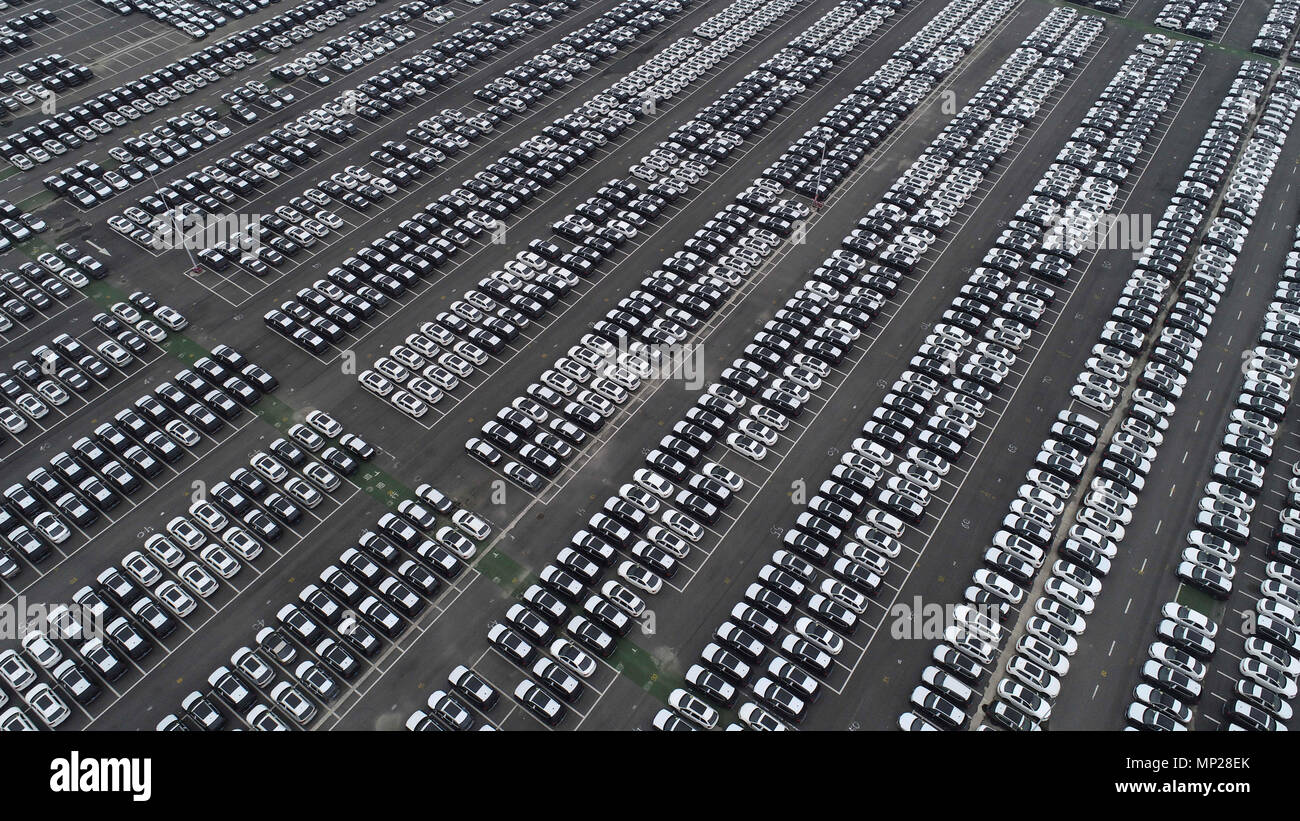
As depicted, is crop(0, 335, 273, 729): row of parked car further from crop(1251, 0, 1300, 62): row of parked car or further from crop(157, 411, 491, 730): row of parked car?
crop(1251, 0, 1300, 62): row of parked car

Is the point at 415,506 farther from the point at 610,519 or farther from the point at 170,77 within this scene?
the point at 170,77

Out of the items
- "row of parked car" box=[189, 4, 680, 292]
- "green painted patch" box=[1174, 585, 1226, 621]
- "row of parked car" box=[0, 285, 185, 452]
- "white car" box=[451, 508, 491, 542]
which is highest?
"row of parked car" box=[189, 4, 680, 292]

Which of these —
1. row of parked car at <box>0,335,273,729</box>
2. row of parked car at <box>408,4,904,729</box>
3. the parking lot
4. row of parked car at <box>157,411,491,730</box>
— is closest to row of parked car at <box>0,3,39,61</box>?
the parking lot

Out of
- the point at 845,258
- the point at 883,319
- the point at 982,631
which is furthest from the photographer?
the point at 845,258

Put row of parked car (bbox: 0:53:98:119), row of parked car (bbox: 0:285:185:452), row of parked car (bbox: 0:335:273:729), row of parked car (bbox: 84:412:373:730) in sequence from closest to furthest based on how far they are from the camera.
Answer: row of parked car (bbox: 0:335:273:729), row of parked car (bbox: 84:412:373:730), row of parked car (bbox: 0:285:185:452), row of parked car (bbox: 0:53:98:119)

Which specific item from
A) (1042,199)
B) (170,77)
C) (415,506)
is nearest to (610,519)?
(415,506)

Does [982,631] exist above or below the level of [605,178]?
below

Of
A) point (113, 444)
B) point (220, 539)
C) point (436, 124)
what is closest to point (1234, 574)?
point (220, 539)

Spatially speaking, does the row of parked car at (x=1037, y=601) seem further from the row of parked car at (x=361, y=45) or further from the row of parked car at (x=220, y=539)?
the row of parked car at (x=361, y=45)
